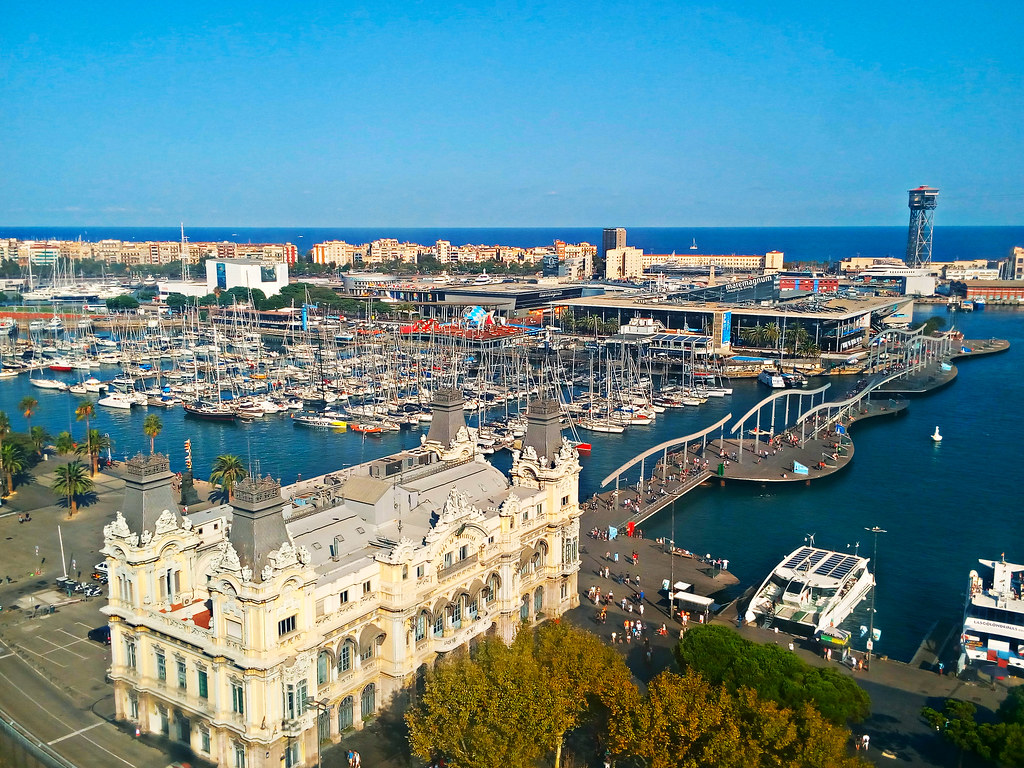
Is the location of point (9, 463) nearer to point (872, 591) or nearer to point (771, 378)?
point (872, 591)

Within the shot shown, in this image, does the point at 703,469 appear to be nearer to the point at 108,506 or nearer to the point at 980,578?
the point at 980,578

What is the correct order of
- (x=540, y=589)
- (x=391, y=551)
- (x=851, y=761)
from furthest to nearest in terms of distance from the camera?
1. (x=540, y=589)
2. (x=391, y=551)
3. (x=851, y=761)

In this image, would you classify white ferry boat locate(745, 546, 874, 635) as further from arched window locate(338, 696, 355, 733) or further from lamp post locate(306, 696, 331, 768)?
lamp post locate(306, 696, 331, 768)

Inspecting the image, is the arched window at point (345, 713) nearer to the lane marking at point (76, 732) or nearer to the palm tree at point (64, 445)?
the lane marking at point (76, 732)

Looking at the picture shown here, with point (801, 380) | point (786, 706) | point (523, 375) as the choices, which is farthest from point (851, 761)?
point (801, 380)

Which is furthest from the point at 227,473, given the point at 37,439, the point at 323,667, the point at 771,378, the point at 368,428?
the point at 771,378

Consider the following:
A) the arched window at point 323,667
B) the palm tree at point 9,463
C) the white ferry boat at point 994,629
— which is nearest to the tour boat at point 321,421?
the palm tree at point 9,463
